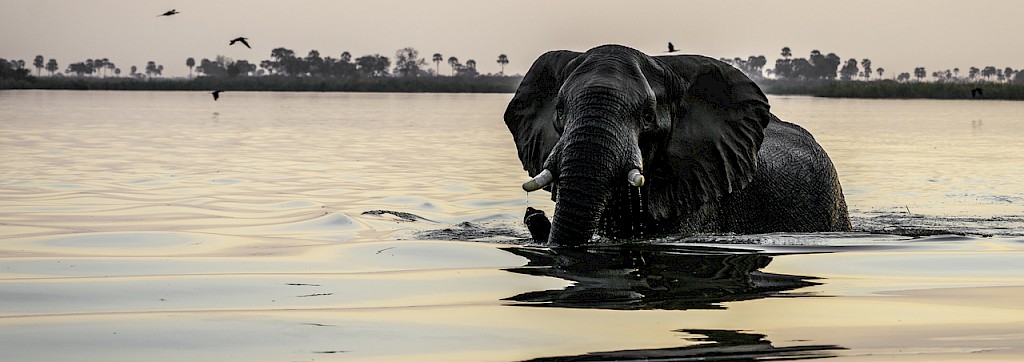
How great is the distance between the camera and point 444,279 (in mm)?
7711

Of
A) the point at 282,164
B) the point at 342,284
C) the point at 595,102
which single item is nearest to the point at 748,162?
the point at 595,102

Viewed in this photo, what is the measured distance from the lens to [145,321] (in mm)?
6141

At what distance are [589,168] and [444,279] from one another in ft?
3.37

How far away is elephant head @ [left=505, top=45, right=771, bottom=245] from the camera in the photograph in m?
8.09

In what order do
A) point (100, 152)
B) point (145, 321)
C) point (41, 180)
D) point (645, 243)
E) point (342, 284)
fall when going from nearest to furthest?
point (145, 321) → point (342, 284) → point (645, 243) → point (41, 180) → point (100, 152)

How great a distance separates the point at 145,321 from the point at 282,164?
13234 millimetres

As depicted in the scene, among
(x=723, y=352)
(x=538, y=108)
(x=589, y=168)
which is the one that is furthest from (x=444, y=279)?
(x=723, y=352)

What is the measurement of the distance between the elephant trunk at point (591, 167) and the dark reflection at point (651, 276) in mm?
308

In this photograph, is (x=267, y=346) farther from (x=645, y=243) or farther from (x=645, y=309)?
(x=645, y=243)

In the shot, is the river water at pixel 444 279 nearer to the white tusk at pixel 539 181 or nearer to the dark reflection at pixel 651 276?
the dark reflection at pixel 651 276

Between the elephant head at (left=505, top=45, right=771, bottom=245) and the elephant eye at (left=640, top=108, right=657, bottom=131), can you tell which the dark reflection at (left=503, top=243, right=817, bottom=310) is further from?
the elephant eye at (left=640, top=108, right=657, bottom=131)

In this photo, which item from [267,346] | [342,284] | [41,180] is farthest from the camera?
[41,180]

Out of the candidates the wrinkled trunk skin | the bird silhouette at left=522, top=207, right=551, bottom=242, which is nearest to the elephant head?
the wrinkled trunk skin

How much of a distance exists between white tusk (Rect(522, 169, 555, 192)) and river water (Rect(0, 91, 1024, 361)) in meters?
0.46
